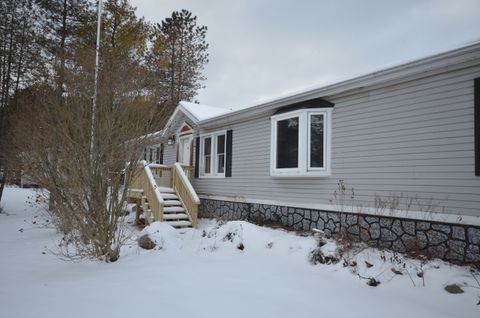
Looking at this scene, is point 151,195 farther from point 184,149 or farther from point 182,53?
point 182,53

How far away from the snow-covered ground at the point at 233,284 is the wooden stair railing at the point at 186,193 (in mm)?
2077

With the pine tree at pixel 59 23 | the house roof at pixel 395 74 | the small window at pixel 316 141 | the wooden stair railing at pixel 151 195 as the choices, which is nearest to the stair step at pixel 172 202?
the wooden stair railing at pixel 151 195

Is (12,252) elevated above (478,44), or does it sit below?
below

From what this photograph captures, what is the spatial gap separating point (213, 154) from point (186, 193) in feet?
6.66

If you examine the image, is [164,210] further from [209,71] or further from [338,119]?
[209,71]

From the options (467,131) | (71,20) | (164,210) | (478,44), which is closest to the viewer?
(478,44)

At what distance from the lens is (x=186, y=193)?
10.0 m

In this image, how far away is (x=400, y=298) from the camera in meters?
4.50

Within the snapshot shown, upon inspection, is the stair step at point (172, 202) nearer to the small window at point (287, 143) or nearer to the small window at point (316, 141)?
the small window at point (287, 143)

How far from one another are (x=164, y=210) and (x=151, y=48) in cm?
1513

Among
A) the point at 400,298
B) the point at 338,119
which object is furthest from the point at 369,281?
the point at 338,119

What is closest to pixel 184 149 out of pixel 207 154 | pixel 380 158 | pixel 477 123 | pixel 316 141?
pixel 207 154

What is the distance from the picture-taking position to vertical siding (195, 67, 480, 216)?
5375 millimetres

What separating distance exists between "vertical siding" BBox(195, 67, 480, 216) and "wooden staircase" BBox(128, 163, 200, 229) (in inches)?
112
